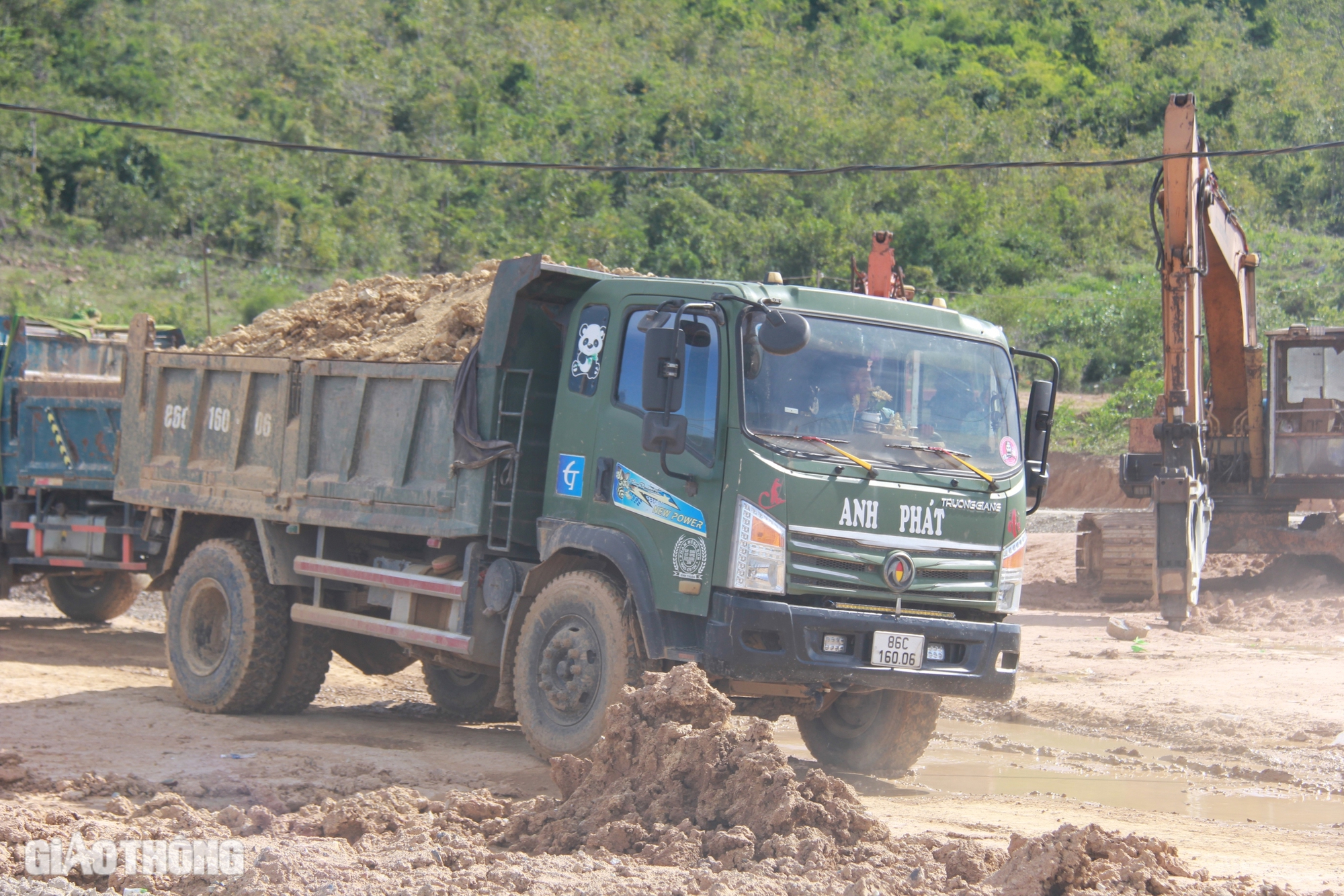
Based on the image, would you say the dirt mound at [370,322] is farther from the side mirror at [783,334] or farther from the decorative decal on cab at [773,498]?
the decorative decal on cab at [773,498]

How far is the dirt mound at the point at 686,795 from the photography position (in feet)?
17.5

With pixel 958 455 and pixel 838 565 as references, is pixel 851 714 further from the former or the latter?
pixel 958 455

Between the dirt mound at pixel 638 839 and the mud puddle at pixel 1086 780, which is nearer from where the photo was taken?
the dirt mound at pixel 638 839

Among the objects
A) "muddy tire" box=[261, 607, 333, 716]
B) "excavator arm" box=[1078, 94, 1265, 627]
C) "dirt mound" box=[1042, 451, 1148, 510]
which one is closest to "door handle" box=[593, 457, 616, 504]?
"muddy tire" box=[261, 607, 333, 716]

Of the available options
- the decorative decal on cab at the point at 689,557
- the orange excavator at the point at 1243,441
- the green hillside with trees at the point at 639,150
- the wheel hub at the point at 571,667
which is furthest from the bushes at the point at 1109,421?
the decorative decal on cab at the point at 689,557

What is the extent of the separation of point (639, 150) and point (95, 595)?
98.5ft

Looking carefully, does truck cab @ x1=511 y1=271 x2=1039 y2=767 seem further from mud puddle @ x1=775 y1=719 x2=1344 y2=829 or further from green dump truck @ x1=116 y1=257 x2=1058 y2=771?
mud puddle @ x1=775 y1=719 x2=1344 y2=829

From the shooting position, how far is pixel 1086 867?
4.87m

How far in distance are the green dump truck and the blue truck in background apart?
348cm

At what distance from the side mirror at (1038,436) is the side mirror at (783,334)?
1832mm

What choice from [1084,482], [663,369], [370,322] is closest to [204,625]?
[370,322]

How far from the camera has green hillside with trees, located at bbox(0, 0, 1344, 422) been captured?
33.3 metres

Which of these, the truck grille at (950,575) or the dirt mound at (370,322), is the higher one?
the dirt mound at (370,322)

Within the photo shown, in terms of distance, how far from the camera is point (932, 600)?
6.73 meters
